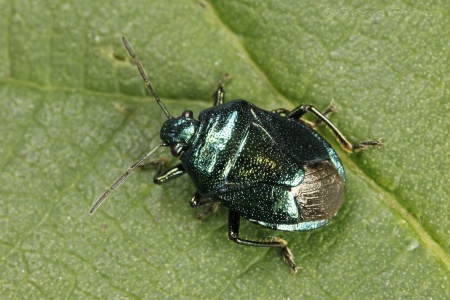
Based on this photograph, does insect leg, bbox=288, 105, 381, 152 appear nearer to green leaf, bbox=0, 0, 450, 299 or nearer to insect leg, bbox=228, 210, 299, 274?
green leaf, bbox=0, 0, 450, 299

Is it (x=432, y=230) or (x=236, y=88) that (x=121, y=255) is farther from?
(x=432, y=230)

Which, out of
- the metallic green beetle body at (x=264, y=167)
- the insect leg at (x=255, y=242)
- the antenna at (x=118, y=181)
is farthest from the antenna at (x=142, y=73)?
the insect leg at (x=255, y=242)

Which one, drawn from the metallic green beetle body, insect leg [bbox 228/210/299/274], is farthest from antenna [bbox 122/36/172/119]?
insect leg [bbox 228/210/299/274]

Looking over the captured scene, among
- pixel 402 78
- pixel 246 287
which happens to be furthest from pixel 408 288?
pixel 402 78

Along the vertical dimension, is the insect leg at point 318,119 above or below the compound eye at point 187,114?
above

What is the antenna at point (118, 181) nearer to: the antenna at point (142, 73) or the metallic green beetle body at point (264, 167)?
the metallic green beetle body at point (264, 167)

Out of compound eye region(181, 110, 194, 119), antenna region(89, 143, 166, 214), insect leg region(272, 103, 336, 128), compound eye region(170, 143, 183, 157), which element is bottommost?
antenna region(89, 143, 166, 214)
